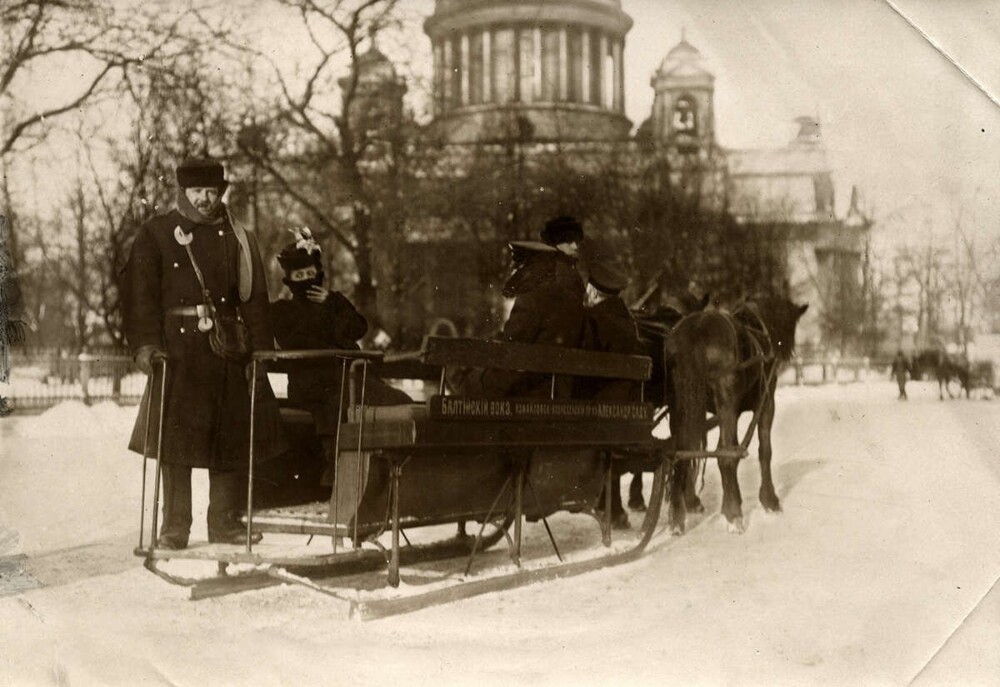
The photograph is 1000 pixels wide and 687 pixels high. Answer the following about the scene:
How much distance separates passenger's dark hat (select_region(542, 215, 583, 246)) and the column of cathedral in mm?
578

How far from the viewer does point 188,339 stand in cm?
527

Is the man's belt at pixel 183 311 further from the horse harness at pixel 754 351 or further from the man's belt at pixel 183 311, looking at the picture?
the horse harness at pixel 754 351

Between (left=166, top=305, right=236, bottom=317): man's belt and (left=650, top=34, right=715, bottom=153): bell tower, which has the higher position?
(left=650, top=34, right=715, bottom=153): bell tower

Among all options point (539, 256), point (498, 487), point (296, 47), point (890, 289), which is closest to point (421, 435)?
point (498, 487)

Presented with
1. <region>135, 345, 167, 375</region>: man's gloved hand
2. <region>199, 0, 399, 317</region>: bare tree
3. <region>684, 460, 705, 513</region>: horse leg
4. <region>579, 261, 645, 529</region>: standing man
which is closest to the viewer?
<region>135, 345, 167, 375</region>: man's gloved hand

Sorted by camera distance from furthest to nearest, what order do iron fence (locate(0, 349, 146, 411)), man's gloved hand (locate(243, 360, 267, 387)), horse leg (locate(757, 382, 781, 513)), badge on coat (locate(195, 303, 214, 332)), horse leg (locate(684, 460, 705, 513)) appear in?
1. horse leg (locate(684, 460, 705, 513))
2. horse leg (locate(757, 382, 781, 513))
3. iron fence (locate(0, 349, 146, 411))
4. man's gloved hand (locate(243, 360, 267, 387))
5. badge on coat (locate(195, 303, 214, 332))

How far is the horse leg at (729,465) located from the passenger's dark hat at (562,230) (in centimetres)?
138

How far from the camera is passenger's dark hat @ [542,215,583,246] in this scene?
648 centimetres

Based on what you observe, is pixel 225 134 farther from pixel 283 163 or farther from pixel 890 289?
pixel 890 289

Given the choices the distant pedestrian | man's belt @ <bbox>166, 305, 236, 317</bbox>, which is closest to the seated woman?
man's belt @ <bbox>166, 305, 236, 317</bbox>

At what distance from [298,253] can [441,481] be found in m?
1.21

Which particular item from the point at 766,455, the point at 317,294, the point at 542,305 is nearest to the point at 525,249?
the point at 542,305

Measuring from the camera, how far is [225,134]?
5.91m

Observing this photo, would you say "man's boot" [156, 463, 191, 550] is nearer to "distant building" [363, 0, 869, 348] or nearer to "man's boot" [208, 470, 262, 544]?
"man's boot" [208, 470, 262, 544]
